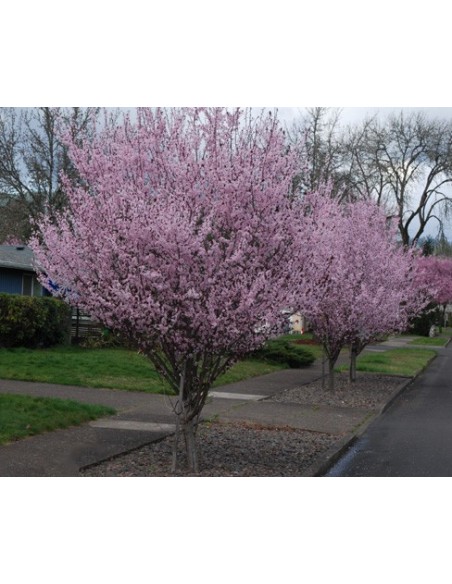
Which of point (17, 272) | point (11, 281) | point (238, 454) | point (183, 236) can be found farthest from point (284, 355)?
point (183, 236)

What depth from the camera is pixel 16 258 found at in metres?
24.7

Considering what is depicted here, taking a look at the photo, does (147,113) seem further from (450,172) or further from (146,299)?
(450,172)

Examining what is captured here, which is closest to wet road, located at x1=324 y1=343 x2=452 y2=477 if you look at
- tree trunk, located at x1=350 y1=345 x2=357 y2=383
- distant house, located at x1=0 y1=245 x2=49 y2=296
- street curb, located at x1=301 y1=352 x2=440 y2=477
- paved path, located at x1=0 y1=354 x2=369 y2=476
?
street curb, located at x1=301 y1=352 x2=440 y2=477

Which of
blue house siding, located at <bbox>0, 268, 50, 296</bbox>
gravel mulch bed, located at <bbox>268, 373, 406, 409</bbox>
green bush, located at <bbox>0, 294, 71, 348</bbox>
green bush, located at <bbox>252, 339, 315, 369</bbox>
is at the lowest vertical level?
gravel mulch bed, located at <bbox>268, 373, 406, 409</bbox>

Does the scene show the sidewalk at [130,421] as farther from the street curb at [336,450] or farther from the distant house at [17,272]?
the distant house at [17,272]

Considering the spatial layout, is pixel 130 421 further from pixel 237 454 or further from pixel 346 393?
pixel 346 393

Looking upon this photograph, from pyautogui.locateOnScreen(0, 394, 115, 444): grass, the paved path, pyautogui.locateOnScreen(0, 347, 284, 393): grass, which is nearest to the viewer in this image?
the paved path

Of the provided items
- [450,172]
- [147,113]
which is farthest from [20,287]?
[147,113]

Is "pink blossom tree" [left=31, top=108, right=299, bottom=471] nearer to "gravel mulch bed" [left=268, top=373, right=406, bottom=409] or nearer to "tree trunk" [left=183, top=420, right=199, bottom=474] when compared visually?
"tree trunk" [left=183, top=420, right=199, bottom=474]

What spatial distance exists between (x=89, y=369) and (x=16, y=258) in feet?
34.3

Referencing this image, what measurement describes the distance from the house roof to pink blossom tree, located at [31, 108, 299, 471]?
16.1 meters

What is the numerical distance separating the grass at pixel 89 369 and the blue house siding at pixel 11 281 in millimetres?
5921

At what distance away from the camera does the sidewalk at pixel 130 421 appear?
7.70 metres

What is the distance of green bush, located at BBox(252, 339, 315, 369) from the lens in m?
20.5
